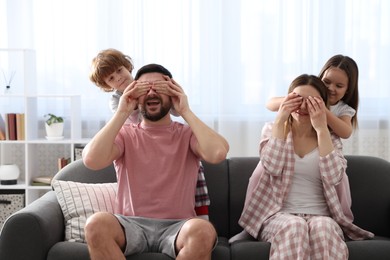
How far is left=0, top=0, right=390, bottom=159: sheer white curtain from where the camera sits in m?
5.25

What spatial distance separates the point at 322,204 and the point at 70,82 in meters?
2.50

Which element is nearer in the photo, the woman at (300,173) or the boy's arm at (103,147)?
the boy's arm at (103,147)

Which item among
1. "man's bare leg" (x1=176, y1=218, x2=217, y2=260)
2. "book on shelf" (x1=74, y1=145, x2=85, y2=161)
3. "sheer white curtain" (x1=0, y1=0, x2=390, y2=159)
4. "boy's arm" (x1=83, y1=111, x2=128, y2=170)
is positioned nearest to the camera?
"man's bare leg" (x1=176, y1=218, x2=217, y2=260)

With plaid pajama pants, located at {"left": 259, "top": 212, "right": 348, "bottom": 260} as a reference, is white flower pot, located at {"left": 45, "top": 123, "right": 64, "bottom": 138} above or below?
above

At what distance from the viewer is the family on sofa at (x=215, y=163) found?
3146 millimetres

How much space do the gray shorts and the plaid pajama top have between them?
0.42 metres

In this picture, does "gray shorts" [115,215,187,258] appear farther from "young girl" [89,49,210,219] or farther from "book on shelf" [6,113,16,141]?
"book on shelf" [6,113,16,141]

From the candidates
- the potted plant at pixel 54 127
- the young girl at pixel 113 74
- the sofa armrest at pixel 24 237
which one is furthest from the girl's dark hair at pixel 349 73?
the potted plant at pixel 54 127

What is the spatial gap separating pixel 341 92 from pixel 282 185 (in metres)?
0.57

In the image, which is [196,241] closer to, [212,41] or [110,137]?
[110,137]

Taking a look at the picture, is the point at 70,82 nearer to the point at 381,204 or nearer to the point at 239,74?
the point at 239,74

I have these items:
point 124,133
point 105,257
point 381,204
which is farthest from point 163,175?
point 381,204

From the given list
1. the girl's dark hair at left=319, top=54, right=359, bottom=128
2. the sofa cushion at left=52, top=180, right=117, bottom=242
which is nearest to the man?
the sofa cushion at left=52, top=180, right=117, bottom=242

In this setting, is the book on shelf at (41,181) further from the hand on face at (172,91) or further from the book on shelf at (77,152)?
the hand on face at (172,91)
